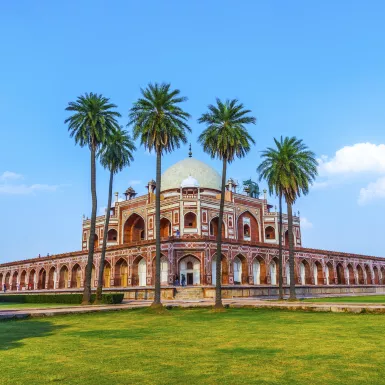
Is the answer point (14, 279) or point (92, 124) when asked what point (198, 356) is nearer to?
point (92, 124)

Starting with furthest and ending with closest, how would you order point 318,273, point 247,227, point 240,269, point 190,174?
point 190,174, point 247,227, point 318,273, point 240,269

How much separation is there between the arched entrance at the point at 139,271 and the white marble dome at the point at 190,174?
1550 centimetres

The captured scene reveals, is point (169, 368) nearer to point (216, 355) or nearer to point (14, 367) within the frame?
point (216, 355)

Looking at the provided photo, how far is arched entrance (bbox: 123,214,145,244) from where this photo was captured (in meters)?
63.6

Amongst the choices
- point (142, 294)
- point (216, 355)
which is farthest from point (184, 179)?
point (216, 355)

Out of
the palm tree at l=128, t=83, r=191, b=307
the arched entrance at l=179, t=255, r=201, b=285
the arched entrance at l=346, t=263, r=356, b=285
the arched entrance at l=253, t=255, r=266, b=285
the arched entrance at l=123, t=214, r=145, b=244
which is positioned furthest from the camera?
the arched entrance at l=346, t=263, r=356, b=285

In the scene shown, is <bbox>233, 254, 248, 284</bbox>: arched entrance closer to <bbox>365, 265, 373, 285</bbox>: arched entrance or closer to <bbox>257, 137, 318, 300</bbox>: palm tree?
<bbox>257, 137, 318, 300</bbox>: palm tree

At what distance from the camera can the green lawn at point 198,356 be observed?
744cm

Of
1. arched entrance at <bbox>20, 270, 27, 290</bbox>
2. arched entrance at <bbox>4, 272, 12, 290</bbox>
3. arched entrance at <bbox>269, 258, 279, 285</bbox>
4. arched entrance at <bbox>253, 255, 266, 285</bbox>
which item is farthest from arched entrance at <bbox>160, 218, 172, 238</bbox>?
arched entrance at <bbox>4, 272, 12, 290</bbox>

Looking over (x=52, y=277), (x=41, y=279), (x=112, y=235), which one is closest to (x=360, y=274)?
(x=112, y=235)

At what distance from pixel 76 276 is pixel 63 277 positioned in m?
3.97

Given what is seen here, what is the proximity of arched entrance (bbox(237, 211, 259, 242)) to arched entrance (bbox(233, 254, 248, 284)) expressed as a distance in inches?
390

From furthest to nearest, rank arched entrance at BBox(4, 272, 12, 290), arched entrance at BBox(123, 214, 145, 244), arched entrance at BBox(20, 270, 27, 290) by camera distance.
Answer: arched entrance at BBox(4, 272, 12, 290) < arched entrance at BBox(20, 270, 27, 290) < arched entrance at BBox(123, 214, 145, 244)

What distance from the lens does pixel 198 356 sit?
9523 millimetres
